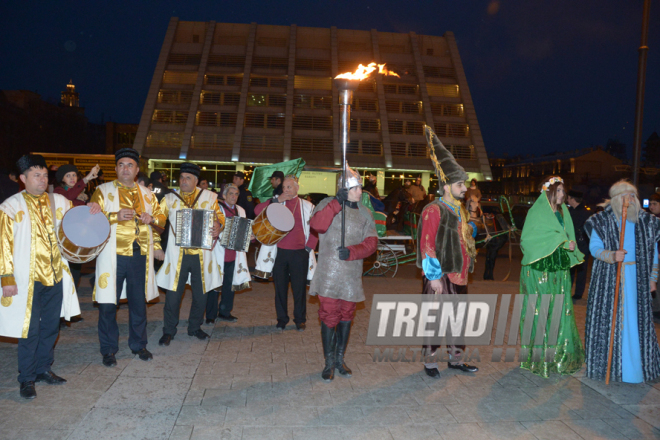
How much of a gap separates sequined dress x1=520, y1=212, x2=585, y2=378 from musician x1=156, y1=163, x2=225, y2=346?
3575 millimetres

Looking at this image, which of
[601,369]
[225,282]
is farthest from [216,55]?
[601,369]

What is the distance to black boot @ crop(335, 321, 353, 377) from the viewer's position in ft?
15.9

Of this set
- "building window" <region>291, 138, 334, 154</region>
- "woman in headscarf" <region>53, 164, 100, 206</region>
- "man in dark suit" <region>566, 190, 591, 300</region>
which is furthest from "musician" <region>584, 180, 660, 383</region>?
"building window" <region>291, 138, 334, 154</region>

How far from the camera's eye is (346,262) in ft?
15.5

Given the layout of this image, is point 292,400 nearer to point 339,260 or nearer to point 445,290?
point 339,260

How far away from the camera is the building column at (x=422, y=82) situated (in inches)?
1882

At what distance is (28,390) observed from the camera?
13.6 ft

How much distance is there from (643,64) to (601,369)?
5.19 m

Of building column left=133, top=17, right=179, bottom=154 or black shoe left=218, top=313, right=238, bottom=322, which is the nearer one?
black shoe left=218, top=313, right=238, bottom=322

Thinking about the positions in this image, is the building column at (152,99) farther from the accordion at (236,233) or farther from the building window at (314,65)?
the accordion at (236,233)

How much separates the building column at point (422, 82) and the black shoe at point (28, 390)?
148 ft

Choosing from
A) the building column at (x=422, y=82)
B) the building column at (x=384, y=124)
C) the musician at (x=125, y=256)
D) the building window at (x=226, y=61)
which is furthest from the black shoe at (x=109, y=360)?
the building window at (x=226, y=61)

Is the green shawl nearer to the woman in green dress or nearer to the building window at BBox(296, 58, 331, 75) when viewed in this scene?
the woman in green dress

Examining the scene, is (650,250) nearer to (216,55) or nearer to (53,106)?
(216,55)
